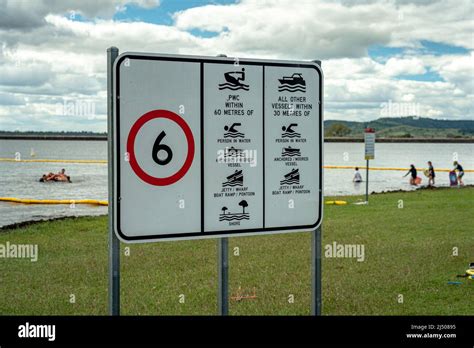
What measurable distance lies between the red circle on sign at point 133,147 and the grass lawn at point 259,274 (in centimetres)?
363

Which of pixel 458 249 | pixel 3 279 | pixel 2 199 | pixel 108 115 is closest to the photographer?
pixel 108 115

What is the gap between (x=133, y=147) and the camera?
4781mm

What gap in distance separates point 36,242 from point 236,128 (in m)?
11.4

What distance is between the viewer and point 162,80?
15.9 feet

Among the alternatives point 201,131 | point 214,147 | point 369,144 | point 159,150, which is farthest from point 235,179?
point 369,144

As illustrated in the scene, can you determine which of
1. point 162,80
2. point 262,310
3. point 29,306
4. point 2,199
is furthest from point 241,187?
point 2,199

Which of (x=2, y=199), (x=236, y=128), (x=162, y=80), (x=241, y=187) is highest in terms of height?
(x=162, y=80)

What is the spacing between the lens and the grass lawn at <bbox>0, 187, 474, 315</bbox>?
27.8ft

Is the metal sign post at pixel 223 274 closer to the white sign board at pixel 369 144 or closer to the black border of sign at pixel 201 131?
the black border of sign at pixel 201 131

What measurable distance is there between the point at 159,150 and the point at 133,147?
224mm

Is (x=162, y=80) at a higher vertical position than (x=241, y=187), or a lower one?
higher

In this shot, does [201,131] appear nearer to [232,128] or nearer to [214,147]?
[214,147]

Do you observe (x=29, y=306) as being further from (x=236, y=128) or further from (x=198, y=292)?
(x=236, y=128)

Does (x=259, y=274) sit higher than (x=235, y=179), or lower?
lower
